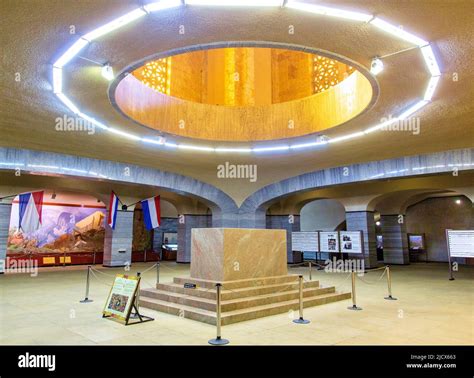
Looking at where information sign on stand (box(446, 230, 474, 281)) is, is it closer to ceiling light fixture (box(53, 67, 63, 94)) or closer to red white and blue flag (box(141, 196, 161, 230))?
red white and blue flag (box(141, 196, 161, 230))

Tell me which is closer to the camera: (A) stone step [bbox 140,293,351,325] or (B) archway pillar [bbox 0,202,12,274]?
(A) stone step [bbox 140,293,351,325]

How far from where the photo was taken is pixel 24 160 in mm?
12633

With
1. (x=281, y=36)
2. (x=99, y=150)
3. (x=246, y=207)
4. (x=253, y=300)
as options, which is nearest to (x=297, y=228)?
(x=246, y=207)

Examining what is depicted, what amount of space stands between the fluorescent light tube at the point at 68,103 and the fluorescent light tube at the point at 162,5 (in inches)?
157

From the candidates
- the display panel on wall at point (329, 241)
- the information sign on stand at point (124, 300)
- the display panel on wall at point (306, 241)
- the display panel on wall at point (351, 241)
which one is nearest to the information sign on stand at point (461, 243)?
the display panel on wall at point (351, 241)

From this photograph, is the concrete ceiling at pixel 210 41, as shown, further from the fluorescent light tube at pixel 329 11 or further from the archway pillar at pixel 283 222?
the archway pillar at pixel 283 222

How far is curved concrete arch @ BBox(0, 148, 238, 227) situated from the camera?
A: 12.6 metres

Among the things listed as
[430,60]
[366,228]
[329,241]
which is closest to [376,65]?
[430,60]

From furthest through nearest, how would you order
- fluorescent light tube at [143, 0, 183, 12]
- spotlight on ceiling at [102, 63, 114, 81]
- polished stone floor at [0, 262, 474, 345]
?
1. spotlight on ceiling at [102, 63, 114, 81]
2. polished stone floor at [0, 262, 474, 345]
3. fluorescent light tube at [143, 0, 183, 12]

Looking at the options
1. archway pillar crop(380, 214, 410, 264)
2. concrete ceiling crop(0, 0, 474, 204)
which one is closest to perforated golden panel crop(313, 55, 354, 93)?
concrete ceiling crop(0, 0, 474, 204)

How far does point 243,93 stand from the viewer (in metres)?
15.2

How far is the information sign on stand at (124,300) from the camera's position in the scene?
6469 mm

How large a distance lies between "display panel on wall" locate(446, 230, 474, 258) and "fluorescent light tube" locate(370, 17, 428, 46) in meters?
10.1
